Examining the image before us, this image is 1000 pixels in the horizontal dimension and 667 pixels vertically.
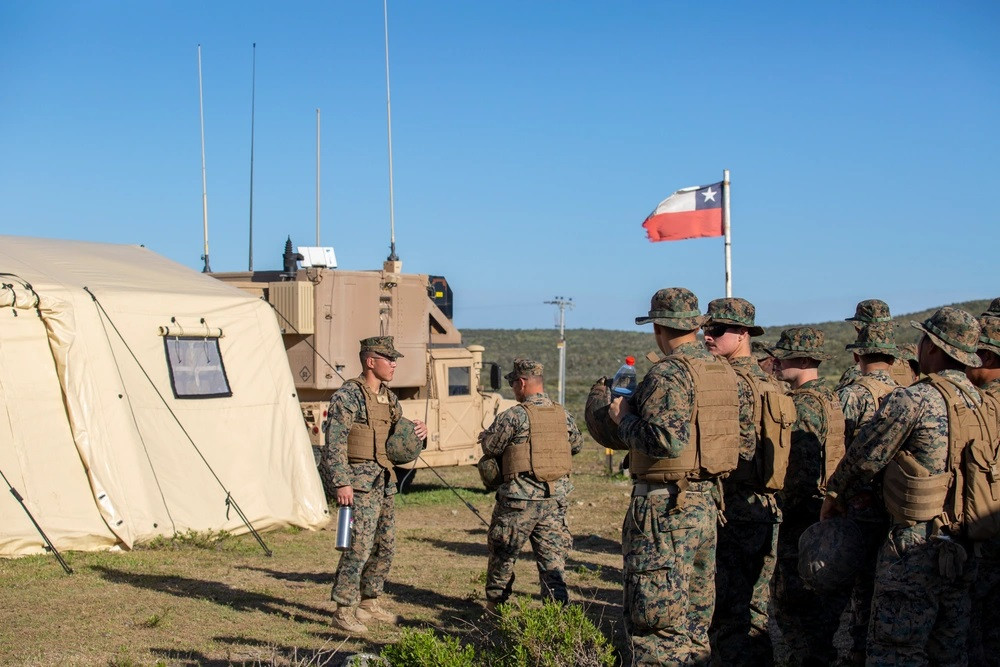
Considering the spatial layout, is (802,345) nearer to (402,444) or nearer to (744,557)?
(744,557)

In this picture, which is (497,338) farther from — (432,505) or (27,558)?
(27,558)

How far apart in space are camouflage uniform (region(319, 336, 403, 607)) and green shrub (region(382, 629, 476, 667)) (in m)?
2.24

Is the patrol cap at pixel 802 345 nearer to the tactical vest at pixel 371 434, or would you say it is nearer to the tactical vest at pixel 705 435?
the tactical vest at pixel 705 435

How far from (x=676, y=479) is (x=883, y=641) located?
3.62 ft

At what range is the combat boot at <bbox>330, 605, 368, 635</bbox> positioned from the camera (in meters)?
7.08

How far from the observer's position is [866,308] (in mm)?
7082

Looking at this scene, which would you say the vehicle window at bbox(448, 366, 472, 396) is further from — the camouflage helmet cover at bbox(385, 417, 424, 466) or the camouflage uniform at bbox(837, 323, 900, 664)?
the camouflage uniform at bbox(837, 323, 900, 664)

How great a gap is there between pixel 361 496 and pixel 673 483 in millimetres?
2856

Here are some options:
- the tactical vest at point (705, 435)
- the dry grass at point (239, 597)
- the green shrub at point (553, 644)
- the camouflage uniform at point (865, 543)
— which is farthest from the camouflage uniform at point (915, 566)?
the dry grass at point (239, 597)

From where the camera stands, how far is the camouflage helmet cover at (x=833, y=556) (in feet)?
16.2

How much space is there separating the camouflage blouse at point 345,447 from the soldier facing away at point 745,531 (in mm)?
2475

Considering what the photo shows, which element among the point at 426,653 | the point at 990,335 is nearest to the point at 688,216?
the point at 990,335

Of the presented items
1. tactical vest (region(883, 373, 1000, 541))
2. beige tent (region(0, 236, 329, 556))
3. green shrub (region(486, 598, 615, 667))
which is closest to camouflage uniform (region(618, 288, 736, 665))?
green shrub (region(486, 598, 615, 667))

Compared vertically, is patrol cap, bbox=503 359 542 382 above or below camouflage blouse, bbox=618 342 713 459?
above
